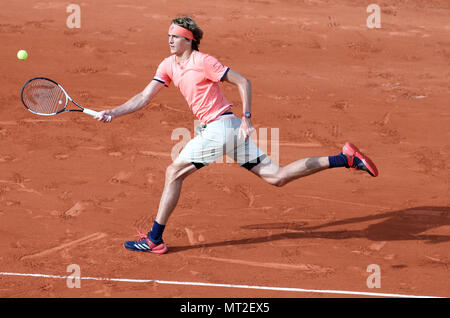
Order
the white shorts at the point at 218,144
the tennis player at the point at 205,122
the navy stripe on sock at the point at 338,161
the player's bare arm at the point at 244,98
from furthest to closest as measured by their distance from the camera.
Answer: the navy stripe on sock at the point at 338,161, the white shorts at the point at 218,144, the tennis player at the point at 205,122, the player's bare arm at the point at 244,98

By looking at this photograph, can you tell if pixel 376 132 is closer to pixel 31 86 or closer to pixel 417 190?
pixel 417 190

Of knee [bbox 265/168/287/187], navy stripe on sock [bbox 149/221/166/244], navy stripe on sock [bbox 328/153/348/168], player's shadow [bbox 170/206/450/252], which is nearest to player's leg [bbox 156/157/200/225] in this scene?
navy stripe on sock [bbox 149/221/166/244]

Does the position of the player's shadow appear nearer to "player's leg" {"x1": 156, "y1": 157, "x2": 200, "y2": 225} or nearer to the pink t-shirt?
"player's leg" {"x1": 156, "y1": 157, "x2": 200, "y2": 225}

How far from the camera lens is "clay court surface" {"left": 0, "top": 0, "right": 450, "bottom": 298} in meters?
6.64

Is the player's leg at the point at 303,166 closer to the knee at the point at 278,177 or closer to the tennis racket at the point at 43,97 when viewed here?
the knee at the point at 278,177

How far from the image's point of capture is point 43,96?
7180 mm

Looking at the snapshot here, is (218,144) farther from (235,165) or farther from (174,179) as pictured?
(235,165)

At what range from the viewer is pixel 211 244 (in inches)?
281

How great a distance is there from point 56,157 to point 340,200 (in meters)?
3.79

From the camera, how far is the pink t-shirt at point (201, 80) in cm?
634

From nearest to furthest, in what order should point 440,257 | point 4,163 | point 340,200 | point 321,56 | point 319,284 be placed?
point 319,284 → point 440,257 → point 340,200 → point 4,163 → point 321,56

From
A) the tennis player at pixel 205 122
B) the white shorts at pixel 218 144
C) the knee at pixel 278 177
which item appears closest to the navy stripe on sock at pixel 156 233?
the tennis player at pixel 205 122

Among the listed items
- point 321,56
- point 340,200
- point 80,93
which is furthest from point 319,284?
point 321,56

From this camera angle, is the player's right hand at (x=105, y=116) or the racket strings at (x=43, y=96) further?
the racket strings at (x=43, y=96)
